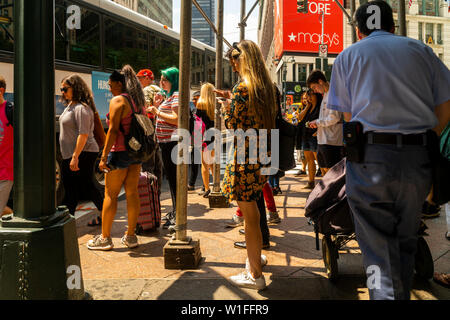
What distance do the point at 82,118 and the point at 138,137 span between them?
3.12 feet

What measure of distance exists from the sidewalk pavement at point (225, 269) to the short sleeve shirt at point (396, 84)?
57.5 inches

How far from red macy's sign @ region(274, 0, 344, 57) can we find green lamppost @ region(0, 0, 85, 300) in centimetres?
5121

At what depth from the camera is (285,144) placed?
11.1 feet

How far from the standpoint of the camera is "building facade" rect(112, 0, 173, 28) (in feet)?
222

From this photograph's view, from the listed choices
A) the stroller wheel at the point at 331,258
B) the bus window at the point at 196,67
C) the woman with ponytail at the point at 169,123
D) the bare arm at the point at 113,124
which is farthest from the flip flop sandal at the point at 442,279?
the bus window at the point at 196,67

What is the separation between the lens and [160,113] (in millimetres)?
4660

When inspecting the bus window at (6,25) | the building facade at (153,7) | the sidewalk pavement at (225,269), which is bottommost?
the sidewalk pavement at (225,269)

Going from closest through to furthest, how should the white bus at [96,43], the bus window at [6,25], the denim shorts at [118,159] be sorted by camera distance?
1. the denim shorts at [118,159]
2. the bus window at [6,25]
3. the white bus at [96,43]

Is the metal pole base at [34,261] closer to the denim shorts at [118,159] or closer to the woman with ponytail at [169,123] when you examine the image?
the denim shorts at [118,159]

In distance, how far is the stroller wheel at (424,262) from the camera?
9.95ft

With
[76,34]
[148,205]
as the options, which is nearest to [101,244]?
[148,205]

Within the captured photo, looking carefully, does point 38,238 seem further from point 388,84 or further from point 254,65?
point 388,84
